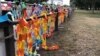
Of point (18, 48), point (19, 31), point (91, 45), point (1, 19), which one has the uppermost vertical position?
point (1, 19)

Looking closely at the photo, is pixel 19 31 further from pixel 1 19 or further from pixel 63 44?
pixel 63 44

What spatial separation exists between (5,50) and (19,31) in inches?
31.7

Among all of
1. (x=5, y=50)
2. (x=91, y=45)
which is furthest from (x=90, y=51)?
(x=5, y=50)

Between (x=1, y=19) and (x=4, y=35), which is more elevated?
(x=1, y=19)

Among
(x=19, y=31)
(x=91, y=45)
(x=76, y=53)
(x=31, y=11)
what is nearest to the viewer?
(x=19, y=31)

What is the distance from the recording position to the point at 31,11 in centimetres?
714

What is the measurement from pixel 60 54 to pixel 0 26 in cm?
400

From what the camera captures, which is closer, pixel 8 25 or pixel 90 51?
pixel 8 25

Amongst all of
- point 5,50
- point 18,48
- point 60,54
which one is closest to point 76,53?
point 60,54

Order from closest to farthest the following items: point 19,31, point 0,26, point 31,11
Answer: point 0,26 < point 19,31 < point 31,11

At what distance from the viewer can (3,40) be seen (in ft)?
12.3

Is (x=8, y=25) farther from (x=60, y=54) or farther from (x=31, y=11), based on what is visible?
(x=60, y=54)

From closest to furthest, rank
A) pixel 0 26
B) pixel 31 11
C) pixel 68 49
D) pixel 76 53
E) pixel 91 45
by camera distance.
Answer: pixel 0 26 < pixel 31 11 < pixel 76 53 < pixel 68 49 < pixel 91 45

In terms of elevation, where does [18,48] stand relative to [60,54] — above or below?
above
